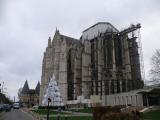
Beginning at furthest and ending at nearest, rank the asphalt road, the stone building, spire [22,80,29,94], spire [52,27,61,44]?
Result: spire [22,80,29,94] < the stone building < spire [52,27,61,44] < the asphalt road

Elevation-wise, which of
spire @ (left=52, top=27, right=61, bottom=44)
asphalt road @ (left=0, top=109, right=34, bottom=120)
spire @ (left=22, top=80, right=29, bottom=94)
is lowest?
asphalt road @ (left=0, top=109, right=34, bottom=120)

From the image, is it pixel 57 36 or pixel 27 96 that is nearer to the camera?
pixel 57 36

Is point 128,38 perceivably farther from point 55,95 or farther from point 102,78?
point 55,95

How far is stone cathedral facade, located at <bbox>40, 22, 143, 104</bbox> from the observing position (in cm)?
7412

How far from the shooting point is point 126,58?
75938 mm

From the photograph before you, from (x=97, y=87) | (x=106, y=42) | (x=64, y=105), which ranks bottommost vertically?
(x=64, y=105)

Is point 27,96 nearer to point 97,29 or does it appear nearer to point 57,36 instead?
point 57,36

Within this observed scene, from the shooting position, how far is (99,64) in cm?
7712

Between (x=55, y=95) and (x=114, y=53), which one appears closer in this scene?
(x=114, y=53)

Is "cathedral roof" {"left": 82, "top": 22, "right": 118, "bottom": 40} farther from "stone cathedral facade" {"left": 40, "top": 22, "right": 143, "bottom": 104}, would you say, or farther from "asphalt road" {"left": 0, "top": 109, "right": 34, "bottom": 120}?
"asphalt road" {"left": 0, "top": 109, "right": 34, "bottom": 120}

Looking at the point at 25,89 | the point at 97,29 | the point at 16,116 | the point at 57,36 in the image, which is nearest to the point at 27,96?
the point at 25,89

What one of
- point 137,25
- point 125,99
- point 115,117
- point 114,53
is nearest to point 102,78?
point 114,53

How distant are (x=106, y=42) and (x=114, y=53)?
5.33m

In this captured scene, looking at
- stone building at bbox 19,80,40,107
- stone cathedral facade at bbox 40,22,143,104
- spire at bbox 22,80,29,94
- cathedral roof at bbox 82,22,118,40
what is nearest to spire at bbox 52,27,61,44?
stone cathedral facade at bbox 40,22,143,104
